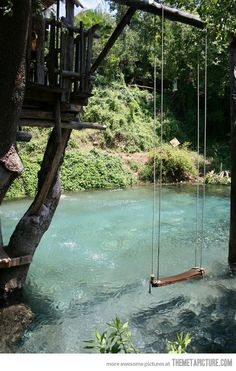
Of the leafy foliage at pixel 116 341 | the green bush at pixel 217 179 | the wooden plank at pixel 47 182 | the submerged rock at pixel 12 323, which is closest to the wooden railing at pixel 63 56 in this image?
the wooden plank at pixel 47 182

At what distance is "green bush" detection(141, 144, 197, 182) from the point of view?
1867 cm

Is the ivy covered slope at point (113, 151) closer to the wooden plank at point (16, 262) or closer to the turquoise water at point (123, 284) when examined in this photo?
the turquoise water at point (123, 284)

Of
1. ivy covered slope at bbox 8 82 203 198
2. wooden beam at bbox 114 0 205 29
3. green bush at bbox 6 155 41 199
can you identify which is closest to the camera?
wooden beam at bbox 114 0 205 29

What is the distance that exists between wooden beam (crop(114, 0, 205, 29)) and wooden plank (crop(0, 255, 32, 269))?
335 cm

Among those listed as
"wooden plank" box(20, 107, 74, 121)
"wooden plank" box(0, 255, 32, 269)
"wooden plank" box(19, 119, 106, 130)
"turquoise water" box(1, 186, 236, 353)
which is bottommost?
"turquoise water" box(1, 186, 236, 353)

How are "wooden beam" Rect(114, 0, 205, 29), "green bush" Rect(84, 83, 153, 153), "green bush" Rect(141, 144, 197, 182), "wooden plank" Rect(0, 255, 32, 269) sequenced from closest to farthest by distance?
"wooden plank" Rect(0, 255, 32, 269)
"wooden beam" Rect(114, 0, 205, 29)
"green bush" Rect(141, 144, 197, 182)
"green bush" Rect(84, 83, 153, 153)

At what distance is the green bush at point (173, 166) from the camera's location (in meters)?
18.7

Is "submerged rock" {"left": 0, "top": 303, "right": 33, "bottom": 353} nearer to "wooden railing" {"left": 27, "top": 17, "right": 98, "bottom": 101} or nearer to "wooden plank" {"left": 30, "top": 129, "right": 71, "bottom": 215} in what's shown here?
"wooden plank" {"left": 30, "top": 129, "right": 71, "bottom": 215}

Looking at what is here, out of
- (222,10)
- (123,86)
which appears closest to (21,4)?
(222,10)

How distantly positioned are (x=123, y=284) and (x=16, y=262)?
227cm

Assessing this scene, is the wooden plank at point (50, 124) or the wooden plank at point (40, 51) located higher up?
the wooden plank at point (40, 51)

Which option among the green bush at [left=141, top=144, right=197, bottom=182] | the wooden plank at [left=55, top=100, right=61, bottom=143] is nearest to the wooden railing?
the wooden plank at [left=55, top=100, right=61, bottom=143]

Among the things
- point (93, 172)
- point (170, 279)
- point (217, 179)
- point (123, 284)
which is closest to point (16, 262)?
point (170, 279)

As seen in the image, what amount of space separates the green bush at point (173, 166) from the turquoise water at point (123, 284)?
609 cm
